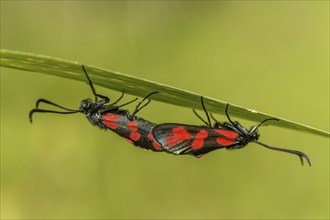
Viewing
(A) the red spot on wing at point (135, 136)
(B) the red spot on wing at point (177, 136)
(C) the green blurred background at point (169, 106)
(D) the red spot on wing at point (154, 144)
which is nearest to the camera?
(B) the red spot on wing at point (177, 136)

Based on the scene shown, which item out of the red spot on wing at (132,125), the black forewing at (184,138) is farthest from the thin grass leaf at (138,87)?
the red spot on wing at (132,125)

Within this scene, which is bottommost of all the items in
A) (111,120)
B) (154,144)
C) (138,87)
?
(154,144)

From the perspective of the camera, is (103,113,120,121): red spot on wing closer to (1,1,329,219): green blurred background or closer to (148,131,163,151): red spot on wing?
(148,131,163,151): red spot on wing

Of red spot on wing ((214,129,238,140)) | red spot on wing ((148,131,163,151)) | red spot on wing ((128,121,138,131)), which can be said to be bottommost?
red spot on wing ((148,131,163,151))

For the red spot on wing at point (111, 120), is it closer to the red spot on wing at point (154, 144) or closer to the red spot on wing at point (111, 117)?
the red spot on wing at point (111, 117)

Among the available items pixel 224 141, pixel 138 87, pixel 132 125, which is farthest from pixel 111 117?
pixel 138 87

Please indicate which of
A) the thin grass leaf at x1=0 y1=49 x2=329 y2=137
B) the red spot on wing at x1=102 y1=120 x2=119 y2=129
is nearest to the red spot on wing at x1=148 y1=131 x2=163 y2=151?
the red spot on wing at x1=102 y1=120 x2=119 y2=129

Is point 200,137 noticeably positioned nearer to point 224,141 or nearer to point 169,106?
point 224,141
